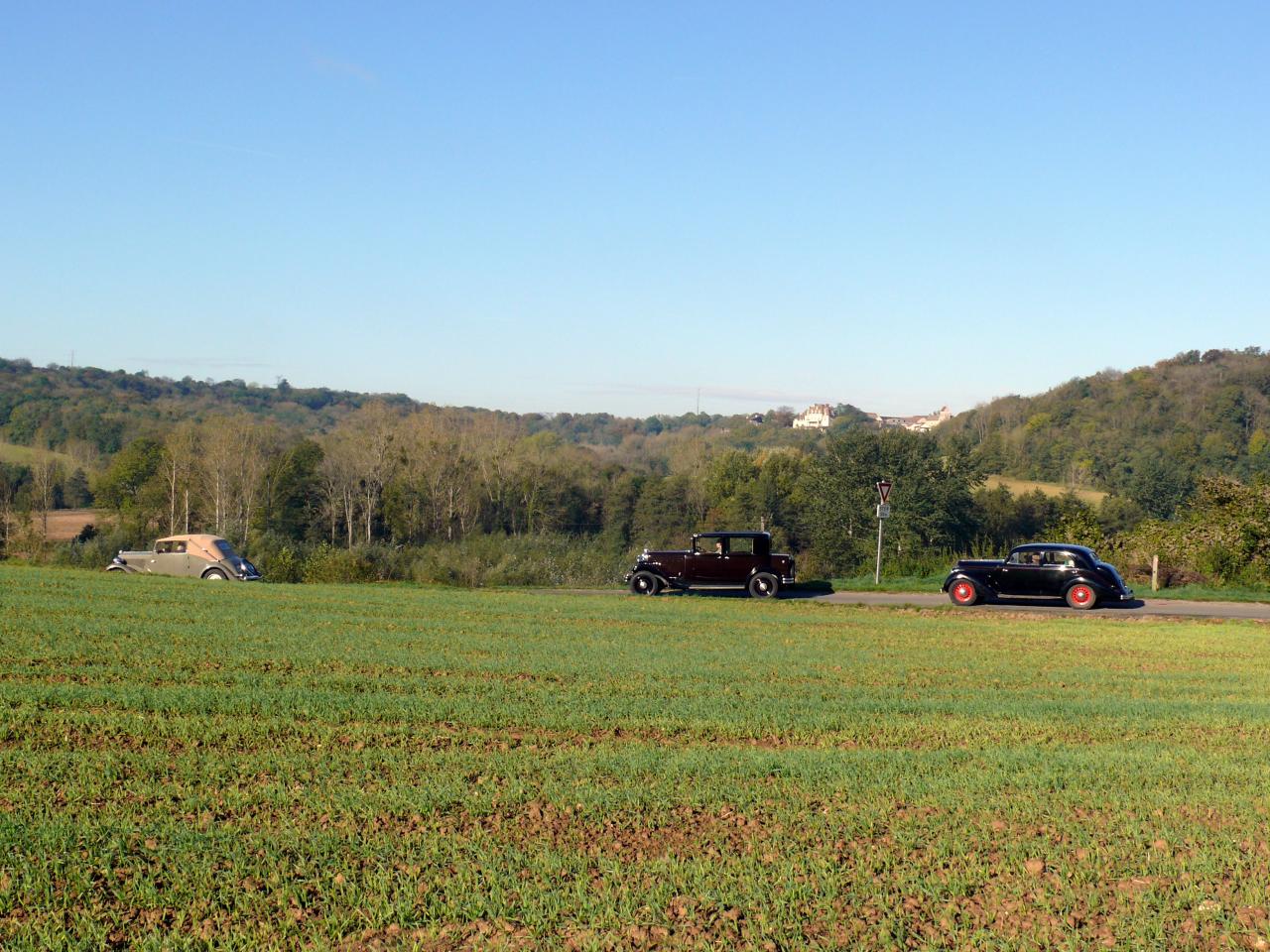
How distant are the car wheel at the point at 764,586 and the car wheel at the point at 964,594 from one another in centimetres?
423

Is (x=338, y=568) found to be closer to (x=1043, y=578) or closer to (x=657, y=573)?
(x=657, y=573)

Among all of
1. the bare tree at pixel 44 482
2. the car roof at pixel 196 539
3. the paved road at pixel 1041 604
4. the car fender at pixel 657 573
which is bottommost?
the paved road at pixel 1041 604

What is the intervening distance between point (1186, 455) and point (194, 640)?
70.9 metres

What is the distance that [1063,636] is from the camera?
69.0ft

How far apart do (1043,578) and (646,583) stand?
31.5ft

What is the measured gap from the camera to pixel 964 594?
90.0 ft

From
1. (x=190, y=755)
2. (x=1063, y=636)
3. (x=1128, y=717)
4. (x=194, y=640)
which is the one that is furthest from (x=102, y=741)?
(x=1063, y=636)

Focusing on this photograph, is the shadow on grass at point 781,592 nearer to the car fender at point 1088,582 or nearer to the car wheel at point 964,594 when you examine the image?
the car wheel at point 964,594

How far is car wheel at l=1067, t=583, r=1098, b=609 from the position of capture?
26469 millimetres

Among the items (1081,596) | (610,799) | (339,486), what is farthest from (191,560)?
(339,486)

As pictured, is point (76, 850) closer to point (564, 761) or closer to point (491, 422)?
point (564, 761)

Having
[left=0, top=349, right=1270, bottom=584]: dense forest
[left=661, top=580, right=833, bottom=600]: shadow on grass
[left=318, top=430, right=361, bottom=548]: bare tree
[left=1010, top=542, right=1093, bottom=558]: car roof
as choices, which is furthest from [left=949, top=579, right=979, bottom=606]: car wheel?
[left=318, top=430, right=361, bottom=548]: bare tree

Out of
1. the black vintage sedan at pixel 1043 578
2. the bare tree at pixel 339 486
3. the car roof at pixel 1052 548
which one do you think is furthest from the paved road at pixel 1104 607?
the bare tree at pixel 339 486

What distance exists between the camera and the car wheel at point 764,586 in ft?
92.5
